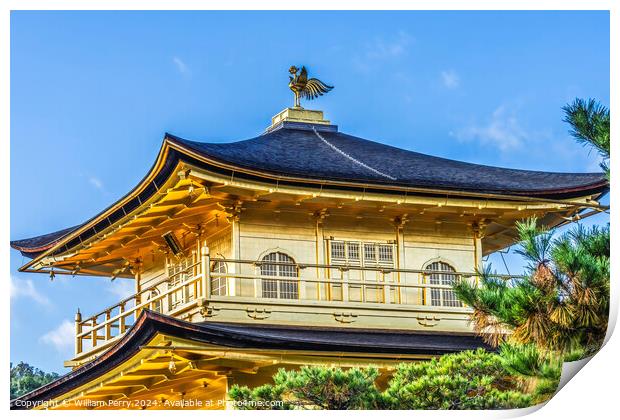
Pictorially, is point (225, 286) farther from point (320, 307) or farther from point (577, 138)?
point (577, 138)

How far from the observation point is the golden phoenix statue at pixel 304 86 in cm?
2794

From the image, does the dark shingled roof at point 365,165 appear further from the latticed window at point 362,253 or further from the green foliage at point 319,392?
the green foliage at point 319,392

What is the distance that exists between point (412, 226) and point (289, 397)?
6.56 m

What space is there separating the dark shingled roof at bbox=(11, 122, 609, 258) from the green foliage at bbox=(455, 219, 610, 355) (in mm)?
6329

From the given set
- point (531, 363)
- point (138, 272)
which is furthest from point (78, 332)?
point (531, 363)

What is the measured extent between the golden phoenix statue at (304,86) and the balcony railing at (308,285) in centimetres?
471

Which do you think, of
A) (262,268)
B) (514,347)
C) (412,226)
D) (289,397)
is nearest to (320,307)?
(262,268)

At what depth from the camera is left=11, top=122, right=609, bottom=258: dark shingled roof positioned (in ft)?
74.0

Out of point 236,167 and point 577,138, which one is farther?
point 236,167

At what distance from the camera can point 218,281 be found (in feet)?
79.2

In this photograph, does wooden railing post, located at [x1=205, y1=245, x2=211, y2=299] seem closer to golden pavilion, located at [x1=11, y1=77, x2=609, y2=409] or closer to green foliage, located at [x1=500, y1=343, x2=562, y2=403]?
golden pavilion, located at [x1=11, y1=77, x2=609, y2=409]

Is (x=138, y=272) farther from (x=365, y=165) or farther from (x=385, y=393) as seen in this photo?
(x=385, y=393)

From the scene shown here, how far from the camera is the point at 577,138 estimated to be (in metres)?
17.4

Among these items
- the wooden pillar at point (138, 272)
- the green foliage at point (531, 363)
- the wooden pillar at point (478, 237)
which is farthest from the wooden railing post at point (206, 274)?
the green foliage at point (531, 363)
